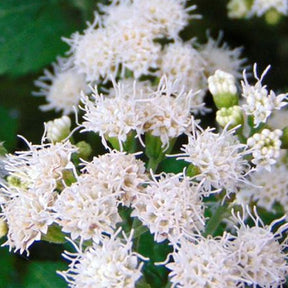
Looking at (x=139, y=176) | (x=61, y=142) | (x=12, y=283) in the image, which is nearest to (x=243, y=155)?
(x=139, y=176)

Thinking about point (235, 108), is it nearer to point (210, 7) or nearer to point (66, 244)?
point (66, 244)

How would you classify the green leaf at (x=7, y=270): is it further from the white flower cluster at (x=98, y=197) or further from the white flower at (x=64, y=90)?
the white flower at (x=64, y=90)

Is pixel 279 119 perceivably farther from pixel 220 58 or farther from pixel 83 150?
pixel 83 150

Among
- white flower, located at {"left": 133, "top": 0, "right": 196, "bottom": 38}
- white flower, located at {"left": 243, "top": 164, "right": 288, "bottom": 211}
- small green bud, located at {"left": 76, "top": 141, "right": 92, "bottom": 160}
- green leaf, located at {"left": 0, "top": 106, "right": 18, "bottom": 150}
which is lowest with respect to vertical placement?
white flower, located at {"left": 243, "top": 164, "right": 288, "bottom": 211}

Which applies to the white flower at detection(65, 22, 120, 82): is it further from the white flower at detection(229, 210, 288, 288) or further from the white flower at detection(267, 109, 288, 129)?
the white flower at detection(229, 210, 288, 288)

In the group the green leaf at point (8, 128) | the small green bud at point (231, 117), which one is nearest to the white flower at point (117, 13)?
the green leaf at point (8, 128)

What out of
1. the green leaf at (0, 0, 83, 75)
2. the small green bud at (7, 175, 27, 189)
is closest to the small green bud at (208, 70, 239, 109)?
the small green bud at (7, 175, 27, 189)

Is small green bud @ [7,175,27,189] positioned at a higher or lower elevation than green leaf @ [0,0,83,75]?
lower
